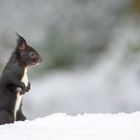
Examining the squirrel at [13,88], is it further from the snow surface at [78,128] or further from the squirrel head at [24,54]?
the snow surface at [78,128]

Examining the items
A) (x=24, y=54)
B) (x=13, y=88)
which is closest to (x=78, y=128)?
(x=13, y=88)

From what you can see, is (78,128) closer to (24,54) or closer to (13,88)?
(13,88)

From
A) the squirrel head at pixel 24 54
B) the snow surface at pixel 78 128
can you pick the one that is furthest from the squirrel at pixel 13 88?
the snow surface at pixel 78 128

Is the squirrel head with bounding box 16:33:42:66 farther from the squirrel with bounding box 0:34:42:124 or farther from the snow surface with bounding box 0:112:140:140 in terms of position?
the snow surface with bounding box 0:112:140:140

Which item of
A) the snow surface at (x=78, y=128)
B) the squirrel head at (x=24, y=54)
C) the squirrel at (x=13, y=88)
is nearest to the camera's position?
the snow surface at (x=78, y=128)

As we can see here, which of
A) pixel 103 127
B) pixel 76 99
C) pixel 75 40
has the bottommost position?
pixel 103 127

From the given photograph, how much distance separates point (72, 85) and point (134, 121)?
9007mm

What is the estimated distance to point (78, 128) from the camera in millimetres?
7844

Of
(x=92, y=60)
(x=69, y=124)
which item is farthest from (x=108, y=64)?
(x=69, y=124)

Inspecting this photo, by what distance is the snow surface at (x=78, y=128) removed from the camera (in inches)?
298

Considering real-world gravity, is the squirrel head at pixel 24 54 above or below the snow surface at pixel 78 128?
above

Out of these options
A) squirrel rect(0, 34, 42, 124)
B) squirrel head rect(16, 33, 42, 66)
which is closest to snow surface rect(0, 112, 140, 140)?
squirrel rect(0, 34, 42, 124)

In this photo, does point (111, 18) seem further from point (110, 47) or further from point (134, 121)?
point (134, 121)

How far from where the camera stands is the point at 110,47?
17891mm
